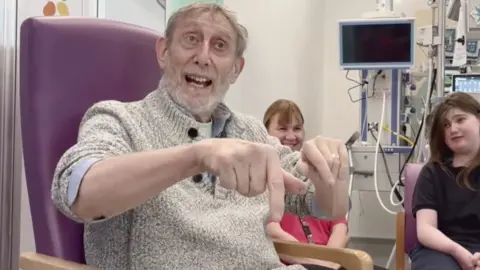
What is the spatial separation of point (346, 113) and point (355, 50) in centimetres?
119

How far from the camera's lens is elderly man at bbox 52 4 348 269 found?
0.84 meters

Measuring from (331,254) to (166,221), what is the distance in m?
0.40

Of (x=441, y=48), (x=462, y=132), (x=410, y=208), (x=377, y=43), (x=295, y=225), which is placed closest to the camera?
(x=295, y=225)

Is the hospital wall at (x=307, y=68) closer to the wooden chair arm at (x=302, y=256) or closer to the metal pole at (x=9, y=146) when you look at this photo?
the metal pole at (x=9, y=146)

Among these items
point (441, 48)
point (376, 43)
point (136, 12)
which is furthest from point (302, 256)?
point (376, 43)

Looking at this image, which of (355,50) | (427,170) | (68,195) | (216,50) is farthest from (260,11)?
(68,195)

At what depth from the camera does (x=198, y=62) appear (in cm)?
125

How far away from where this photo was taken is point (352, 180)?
298cm

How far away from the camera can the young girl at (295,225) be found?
165 cm

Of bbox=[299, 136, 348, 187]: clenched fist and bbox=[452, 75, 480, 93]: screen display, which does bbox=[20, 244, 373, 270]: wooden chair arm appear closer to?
bbox=[299, 136, 348, 187]: clenched fist

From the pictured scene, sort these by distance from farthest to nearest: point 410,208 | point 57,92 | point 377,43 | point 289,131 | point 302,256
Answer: point 377,43, point 289,131, point 410,208, point 302,256, point 57,92

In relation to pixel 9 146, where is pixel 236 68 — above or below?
above

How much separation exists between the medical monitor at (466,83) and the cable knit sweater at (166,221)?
76.6 inches

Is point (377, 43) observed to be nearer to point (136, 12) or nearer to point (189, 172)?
point (136, 12)
